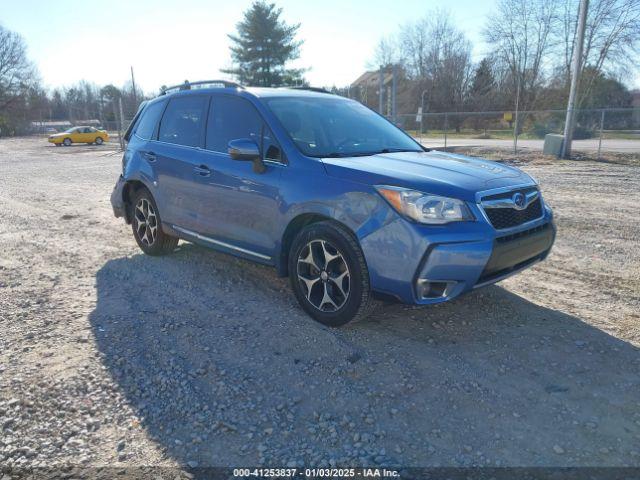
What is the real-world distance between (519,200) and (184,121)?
3422 mm

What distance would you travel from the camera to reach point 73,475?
2.31 metres

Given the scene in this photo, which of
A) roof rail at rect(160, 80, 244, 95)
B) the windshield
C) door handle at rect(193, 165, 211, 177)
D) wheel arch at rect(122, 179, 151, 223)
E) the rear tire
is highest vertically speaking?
roof rail at rect(160, 80, 244, 95)

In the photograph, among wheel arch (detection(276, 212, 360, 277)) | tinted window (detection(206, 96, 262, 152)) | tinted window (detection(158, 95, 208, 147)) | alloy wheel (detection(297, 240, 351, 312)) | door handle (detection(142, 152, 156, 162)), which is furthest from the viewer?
Result: door handle (detection(142, 152, 156, 162))

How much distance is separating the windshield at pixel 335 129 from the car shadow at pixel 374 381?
54.8 inches


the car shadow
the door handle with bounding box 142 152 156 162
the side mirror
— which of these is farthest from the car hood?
the door handle with bounding box 142 152 156 162

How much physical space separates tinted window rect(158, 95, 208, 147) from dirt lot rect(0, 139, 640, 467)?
54.8 inches

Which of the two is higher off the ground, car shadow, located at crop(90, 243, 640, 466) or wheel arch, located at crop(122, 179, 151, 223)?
wheel arch, located at crop(122, 179, 151, 223)

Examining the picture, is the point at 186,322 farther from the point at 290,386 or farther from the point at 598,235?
the point at 598,235

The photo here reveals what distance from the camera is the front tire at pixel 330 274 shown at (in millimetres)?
3484

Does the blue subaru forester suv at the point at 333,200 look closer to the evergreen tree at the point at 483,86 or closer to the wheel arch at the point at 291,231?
the wheel arch at the point at 291,231

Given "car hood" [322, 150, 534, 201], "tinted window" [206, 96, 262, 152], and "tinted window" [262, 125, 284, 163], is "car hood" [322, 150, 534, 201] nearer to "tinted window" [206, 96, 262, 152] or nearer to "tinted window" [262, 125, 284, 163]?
"tinted window" [262, 125, 284, 163]

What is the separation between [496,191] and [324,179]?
1246 millimetres

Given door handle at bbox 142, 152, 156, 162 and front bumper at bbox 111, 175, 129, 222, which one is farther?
front bumper at bbox 111, 175, 129, 222

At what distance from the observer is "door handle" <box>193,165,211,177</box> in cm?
461
